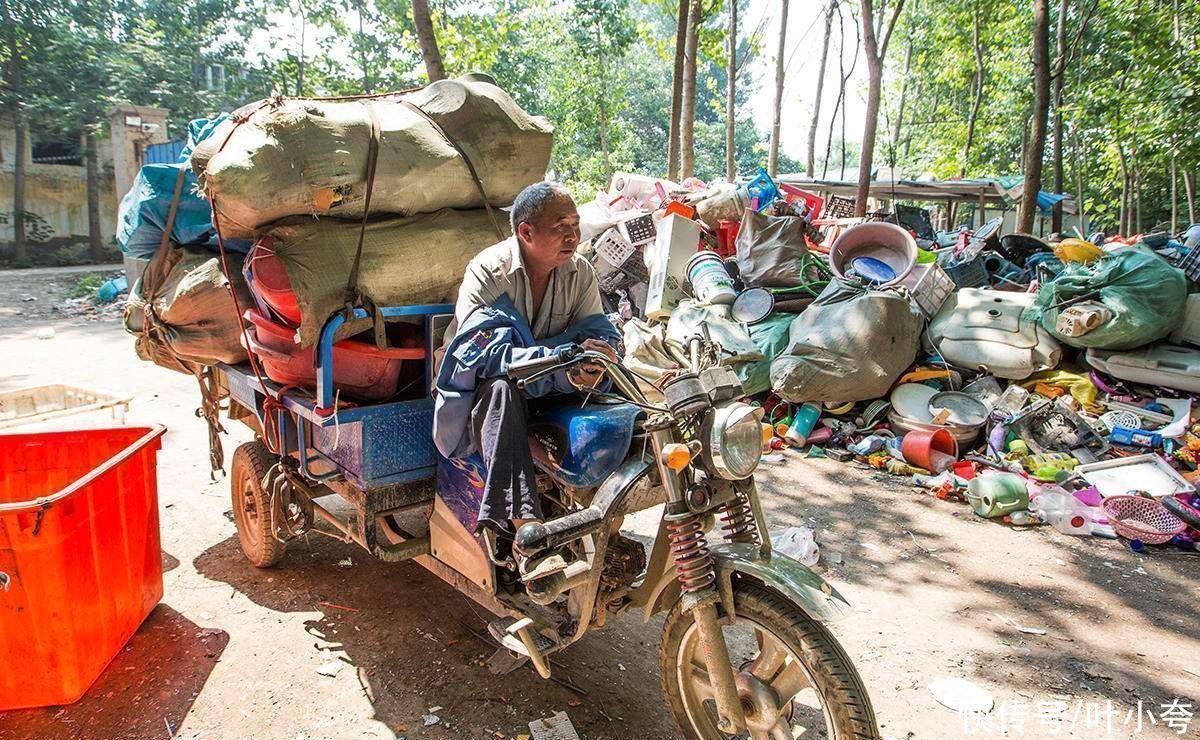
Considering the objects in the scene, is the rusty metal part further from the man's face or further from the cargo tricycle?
the man's face

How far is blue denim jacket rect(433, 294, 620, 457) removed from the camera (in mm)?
2250

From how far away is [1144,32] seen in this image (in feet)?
49.8

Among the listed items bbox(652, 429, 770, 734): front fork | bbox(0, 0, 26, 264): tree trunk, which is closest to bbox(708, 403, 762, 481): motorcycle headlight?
bbox(652, 429, 770, 734): front fork

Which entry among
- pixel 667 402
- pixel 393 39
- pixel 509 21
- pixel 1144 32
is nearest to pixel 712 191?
pixel 667 402

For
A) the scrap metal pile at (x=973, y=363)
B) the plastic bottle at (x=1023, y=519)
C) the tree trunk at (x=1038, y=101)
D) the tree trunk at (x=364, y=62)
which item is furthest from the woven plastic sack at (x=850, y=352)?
the tree trunk at (x=364, y=62)

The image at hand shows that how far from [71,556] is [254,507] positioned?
111 centimetres

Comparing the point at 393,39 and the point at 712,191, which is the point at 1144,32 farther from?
the point at 393,39

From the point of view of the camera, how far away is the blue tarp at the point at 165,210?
3.42 meters

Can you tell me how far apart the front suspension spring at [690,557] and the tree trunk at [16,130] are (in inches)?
876

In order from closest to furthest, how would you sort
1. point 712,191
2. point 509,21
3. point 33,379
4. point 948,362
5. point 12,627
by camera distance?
point 12,627, point 948,362, point 33,379, point 712,191, point 509,21

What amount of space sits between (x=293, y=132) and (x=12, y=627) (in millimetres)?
1980

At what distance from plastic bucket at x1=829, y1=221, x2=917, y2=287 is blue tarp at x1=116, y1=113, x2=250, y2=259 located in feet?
16.2

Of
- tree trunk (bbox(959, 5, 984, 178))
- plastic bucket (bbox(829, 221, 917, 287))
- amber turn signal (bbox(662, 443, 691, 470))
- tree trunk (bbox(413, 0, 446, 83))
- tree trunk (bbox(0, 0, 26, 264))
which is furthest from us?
tree trunk (bbox(0, 0, 26, 264))

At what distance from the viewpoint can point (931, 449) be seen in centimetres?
520
